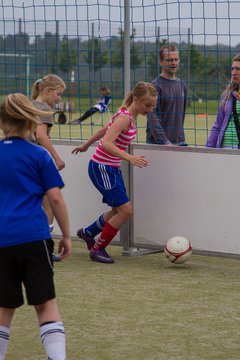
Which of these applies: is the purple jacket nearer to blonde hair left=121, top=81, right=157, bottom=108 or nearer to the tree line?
the tree line

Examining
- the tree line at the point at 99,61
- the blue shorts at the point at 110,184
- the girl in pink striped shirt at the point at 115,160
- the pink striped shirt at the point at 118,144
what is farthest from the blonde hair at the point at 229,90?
the blue shorts at the point at 110,184

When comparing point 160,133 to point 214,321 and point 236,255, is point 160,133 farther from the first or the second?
point 214,321

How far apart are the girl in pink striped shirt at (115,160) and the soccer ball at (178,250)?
1.68 feet

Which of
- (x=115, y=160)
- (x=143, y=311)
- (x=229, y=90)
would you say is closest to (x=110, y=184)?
(x=115, y=160)

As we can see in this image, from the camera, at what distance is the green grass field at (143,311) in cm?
577

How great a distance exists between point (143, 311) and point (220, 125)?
8.89 feet

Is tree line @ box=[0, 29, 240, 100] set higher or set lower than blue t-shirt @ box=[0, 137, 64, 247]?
higher

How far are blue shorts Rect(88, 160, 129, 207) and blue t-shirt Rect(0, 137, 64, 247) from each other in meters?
3.53

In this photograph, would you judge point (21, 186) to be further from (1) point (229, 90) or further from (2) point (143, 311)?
(1) point (229, 90)

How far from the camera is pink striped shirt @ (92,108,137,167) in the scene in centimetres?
844

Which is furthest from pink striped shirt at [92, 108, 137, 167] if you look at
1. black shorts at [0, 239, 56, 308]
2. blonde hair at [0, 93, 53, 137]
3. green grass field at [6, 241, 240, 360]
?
black shorts at [0, 239, 56, 308]

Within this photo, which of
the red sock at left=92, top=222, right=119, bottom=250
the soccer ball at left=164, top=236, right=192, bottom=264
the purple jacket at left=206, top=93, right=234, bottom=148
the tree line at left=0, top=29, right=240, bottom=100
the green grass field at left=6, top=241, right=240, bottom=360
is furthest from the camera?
the tree line at left=0, top=29, right=240, bottom=100

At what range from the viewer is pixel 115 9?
937cm

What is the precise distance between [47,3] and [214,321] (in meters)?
4.50
